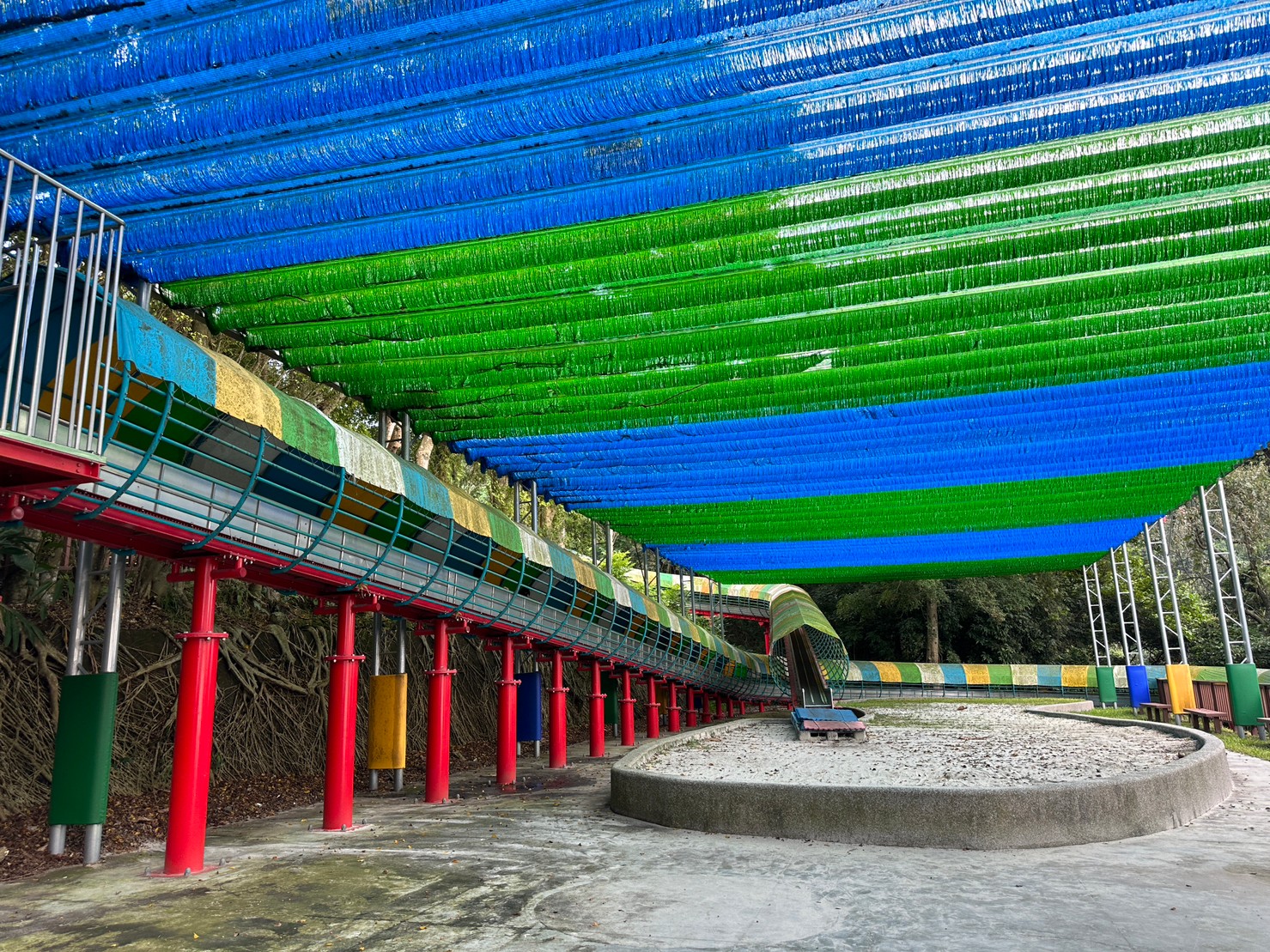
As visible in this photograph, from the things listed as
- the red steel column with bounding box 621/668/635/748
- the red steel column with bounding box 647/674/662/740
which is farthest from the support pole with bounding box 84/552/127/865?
the red steel column with bounding box 647/674/662/740

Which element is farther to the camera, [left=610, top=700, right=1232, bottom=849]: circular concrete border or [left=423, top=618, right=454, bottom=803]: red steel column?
[left=423, top=618, right=454, bottom=803]: red steel column

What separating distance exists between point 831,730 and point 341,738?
377 inches

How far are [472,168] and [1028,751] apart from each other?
10.6 meters

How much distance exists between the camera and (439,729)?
428 inches

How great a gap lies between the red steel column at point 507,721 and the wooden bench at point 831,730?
5658mm

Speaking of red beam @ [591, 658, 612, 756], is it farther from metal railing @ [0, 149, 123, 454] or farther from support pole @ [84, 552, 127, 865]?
metal railing @ [0, 149, 123, 454]

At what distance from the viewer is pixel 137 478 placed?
5996 millimetres

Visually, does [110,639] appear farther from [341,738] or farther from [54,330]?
[54,330]

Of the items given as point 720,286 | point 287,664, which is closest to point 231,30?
point 720,286

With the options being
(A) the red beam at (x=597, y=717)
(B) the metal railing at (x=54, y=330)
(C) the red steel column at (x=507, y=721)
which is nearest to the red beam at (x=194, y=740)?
(B) the metal railing at (x=54, y=330)

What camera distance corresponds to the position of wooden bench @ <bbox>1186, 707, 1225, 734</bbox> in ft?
50.6

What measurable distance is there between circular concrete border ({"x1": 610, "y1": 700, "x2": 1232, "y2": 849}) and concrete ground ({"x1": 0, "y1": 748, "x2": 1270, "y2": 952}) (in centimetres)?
20

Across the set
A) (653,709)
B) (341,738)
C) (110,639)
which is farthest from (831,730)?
(110,639)

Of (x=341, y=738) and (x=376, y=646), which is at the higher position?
(x=376, y=646)
